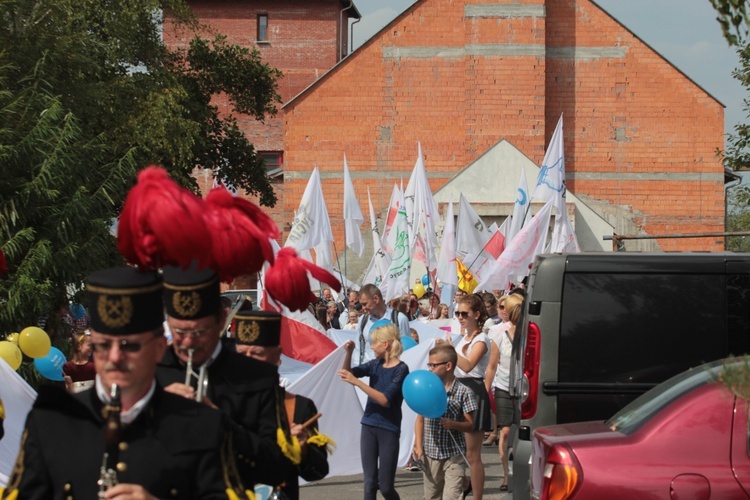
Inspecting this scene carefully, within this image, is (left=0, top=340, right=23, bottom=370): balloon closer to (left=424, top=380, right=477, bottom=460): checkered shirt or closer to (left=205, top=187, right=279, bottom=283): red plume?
(left=424, top=380, right=477, bottom=460): checkered shirt

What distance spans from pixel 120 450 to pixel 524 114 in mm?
39968

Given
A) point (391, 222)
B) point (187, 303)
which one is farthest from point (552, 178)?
point (187, 303)

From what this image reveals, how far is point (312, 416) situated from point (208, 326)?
4.17ft

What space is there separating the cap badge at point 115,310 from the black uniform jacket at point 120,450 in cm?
24

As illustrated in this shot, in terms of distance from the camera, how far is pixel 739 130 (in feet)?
65.6

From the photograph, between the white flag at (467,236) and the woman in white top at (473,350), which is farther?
the white flag at (467,236)

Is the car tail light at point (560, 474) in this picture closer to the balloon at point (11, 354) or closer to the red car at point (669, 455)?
the red car at point (669, 455)

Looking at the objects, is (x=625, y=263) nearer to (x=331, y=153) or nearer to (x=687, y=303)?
(x=687, y=303)

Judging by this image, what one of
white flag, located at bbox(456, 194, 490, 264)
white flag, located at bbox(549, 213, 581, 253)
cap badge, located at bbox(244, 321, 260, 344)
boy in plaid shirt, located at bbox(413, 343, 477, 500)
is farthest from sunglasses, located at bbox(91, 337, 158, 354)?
white flag, located at bbox(456, 194, 490, 264)

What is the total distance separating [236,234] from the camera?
4.07 meters

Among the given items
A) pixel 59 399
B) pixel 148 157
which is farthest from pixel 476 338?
pixel 148 157

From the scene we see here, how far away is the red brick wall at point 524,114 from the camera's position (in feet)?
141

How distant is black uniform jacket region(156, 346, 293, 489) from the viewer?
4516 mm

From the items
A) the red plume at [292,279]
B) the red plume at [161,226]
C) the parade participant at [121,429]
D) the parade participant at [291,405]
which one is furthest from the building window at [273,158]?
the parade participant at [121,429]
